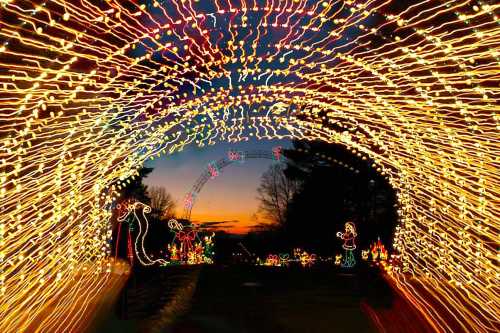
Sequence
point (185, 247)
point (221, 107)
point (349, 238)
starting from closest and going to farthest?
point (221, 107) < point (349, 238) < point (185, 247)

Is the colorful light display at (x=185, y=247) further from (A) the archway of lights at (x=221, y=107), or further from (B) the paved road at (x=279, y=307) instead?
(A) the archway of lights at (x=221, y=107)

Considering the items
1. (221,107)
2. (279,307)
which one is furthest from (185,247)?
(221,107)

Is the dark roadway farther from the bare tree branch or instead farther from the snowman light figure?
the bare tree branch

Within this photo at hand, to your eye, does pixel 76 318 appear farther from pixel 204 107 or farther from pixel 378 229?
pixel 378 229

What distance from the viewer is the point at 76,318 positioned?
832cm

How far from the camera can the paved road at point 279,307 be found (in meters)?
8.98

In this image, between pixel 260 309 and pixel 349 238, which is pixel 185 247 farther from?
pixel 260 309

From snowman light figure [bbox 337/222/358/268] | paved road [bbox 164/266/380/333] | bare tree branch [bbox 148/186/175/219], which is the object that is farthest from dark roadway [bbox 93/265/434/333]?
bare tree branch [bbox 148/186/175/219]

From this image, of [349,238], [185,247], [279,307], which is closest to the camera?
[279,307]

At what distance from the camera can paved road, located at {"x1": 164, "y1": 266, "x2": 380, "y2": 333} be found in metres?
8.98

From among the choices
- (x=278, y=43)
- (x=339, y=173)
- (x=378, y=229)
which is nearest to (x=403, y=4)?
(x=278, y=43)

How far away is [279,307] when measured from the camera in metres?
11.4

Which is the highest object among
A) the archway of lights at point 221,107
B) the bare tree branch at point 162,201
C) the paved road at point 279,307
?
the archway of lights at point 221,107

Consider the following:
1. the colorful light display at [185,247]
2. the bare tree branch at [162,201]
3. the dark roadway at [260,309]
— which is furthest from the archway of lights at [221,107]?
the bare tree branch at [162,201]
